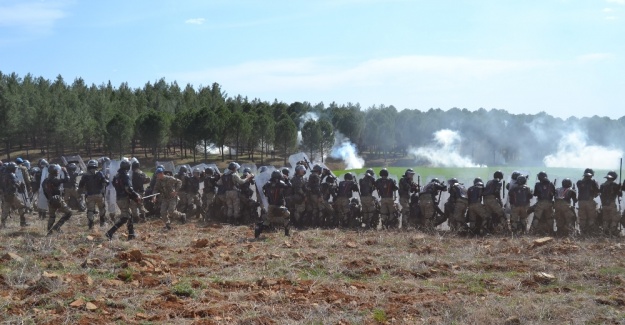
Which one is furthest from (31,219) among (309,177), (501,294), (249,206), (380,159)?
(380,159)

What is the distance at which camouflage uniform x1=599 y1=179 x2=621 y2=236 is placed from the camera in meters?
16.4

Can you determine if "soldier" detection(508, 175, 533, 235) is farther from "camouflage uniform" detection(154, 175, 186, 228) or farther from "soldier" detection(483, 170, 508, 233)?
"camouflage uniform" detection(154, 175, 186, 228)

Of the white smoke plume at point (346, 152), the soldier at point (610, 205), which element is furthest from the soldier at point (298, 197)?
the white smoke plume at point (346, 152)

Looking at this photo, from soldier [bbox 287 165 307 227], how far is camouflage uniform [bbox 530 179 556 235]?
5778 millimetres

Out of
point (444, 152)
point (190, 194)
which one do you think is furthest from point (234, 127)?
point (190, 194)

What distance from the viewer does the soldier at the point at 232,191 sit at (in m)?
19.1

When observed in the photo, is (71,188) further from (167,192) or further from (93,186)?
(167,192)

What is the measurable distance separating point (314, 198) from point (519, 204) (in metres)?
5.20

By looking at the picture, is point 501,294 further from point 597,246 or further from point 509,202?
point 509,202

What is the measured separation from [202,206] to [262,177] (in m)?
Result: 2.55

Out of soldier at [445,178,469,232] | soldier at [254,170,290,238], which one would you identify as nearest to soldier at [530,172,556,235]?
soldier at [445,178,469,232]

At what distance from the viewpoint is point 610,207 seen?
1653 centimetres

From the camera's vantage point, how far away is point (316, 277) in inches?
447

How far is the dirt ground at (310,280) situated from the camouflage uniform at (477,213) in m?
0.96
